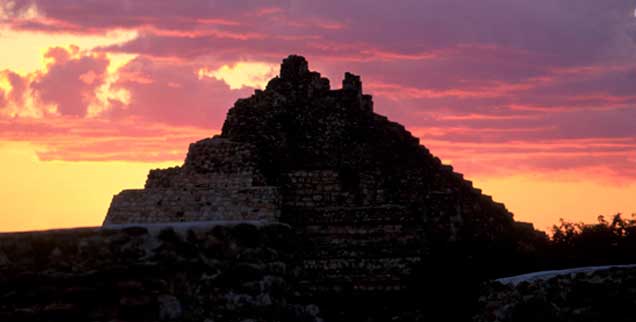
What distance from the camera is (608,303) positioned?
12.8 metres

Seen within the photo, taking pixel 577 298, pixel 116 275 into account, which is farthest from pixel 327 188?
pixel 116 275

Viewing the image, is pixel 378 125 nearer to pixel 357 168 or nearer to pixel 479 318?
pixel 357 168

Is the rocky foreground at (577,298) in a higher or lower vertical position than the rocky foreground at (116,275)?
lower

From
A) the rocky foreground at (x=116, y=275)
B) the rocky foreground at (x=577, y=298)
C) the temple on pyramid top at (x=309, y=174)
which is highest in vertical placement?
the temple on pyramid top at (x=309, y=174)

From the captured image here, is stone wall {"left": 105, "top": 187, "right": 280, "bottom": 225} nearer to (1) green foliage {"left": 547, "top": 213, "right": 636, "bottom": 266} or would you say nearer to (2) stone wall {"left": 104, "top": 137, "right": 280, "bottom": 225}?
(2) stone wall {"left": 104, "top": 137, "right": 280, "bottom": 225}

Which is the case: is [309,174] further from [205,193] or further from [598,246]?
[598,246]

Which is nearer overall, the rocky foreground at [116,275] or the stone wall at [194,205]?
the rocky foreground at [116,275]

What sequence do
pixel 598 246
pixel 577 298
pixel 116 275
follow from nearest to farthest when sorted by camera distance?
pixel 116 275
pixel 577 298
pixel 598 246

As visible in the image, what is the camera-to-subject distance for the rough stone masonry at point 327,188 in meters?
24.7

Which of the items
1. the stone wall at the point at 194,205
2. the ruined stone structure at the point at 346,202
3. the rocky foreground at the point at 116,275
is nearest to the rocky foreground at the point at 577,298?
the ruined stone structure at the point at 346,202

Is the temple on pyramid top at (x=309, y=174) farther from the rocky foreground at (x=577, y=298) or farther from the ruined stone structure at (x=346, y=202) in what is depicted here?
the rocky foreground at (x=577, y=298)

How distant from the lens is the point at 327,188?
26.5 m

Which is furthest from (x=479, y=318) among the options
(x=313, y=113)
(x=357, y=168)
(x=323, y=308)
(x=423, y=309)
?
(x=313, y=113)

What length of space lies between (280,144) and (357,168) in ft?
7.72
